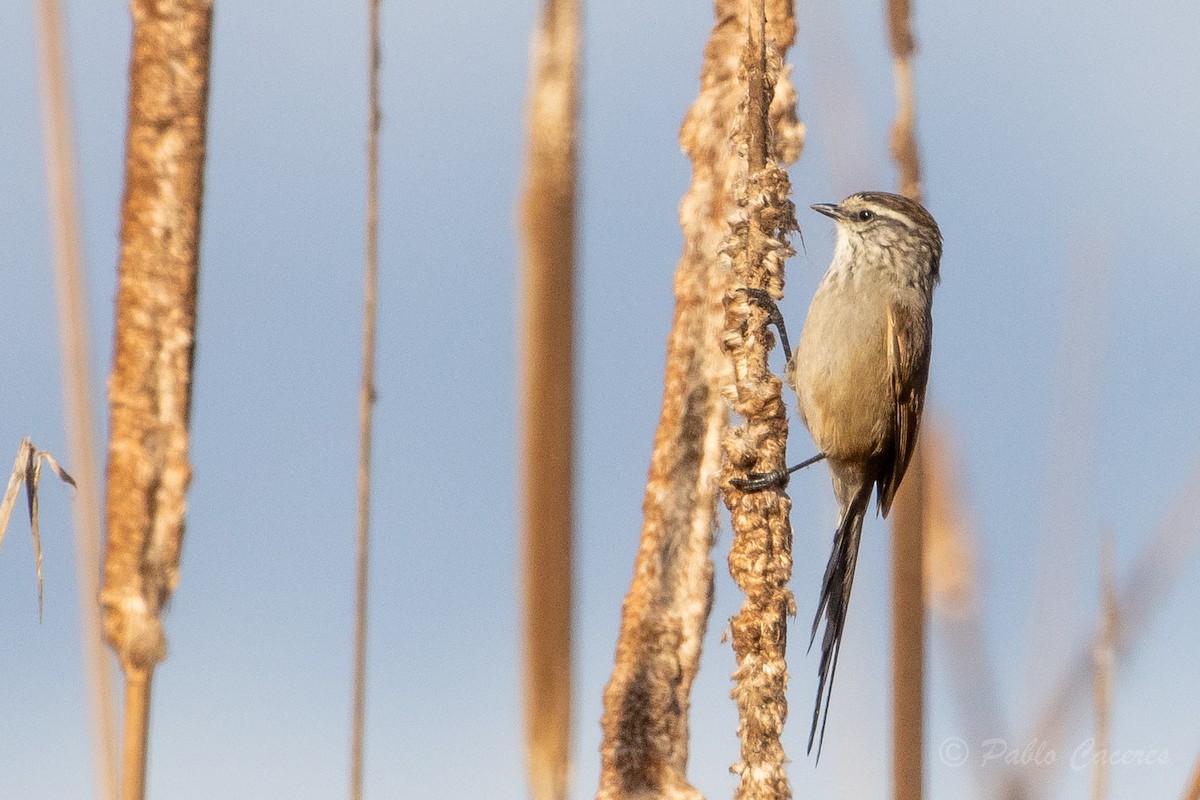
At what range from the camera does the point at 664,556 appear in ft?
6.17

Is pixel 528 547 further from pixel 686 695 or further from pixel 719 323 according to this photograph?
pixel 719 323

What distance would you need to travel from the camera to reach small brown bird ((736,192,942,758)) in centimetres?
323

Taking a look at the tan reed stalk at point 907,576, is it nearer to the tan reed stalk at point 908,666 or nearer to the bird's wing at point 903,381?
the tan reed stalk at point 908,666

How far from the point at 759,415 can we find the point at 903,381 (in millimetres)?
1520

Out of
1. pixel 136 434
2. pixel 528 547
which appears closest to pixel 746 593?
pixel 528 547

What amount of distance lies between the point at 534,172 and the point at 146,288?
2.00 ft

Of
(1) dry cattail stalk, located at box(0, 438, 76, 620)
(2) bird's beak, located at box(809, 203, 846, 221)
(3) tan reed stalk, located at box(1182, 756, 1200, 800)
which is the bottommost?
(3) tan reed stalk, located at box(1182, 756, 1200, 800)

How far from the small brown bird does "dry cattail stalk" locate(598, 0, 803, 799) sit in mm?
1102

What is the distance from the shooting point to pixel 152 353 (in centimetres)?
162

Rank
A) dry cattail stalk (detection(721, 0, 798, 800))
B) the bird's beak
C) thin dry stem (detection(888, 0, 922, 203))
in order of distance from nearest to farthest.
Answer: dry cattail stalk (detection(721, 0, 798, 800)), thin dry stem (detection(888, 0, 922, 203)), the bird's beak

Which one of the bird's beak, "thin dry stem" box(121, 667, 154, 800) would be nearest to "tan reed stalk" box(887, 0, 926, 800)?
the bird's beak

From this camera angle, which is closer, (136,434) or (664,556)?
(136,434)

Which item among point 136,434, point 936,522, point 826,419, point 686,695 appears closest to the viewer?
point 136,434

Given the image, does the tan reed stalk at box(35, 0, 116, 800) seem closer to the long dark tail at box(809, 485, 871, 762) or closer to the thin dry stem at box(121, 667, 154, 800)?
the thin dry stem at box(121, 667, 154, 800)
